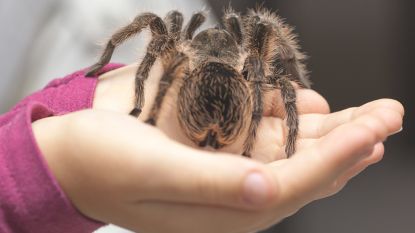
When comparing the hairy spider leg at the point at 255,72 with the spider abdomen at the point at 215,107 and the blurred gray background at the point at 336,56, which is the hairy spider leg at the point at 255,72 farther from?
the blurred gray background at the point at 336,56

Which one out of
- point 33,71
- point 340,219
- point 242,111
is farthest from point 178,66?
point 340,219

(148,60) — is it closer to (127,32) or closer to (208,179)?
(127,32)

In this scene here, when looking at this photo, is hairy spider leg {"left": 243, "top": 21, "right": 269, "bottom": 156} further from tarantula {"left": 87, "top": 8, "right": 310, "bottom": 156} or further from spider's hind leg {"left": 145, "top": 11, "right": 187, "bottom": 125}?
spider's hind leg {"left": 145, "top": 11, "right": 187, "bottom": 125}

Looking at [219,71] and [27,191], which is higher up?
[219,71]

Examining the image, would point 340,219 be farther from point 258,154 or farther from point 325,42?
point 258,154

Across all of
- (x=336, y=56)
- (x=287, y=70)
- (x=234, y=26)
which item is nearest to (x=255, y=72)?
(x=234, y=26)

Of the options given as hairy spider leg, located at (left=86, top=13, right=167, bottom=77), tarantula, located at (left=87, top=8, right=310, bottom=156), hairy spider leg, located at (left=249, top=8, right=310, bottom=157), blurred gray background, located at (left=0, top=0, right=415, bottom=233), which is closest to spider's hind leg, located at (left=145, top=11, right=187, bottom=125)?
tarantula, located at (left=87, top=8, right=310, bottom=156)
